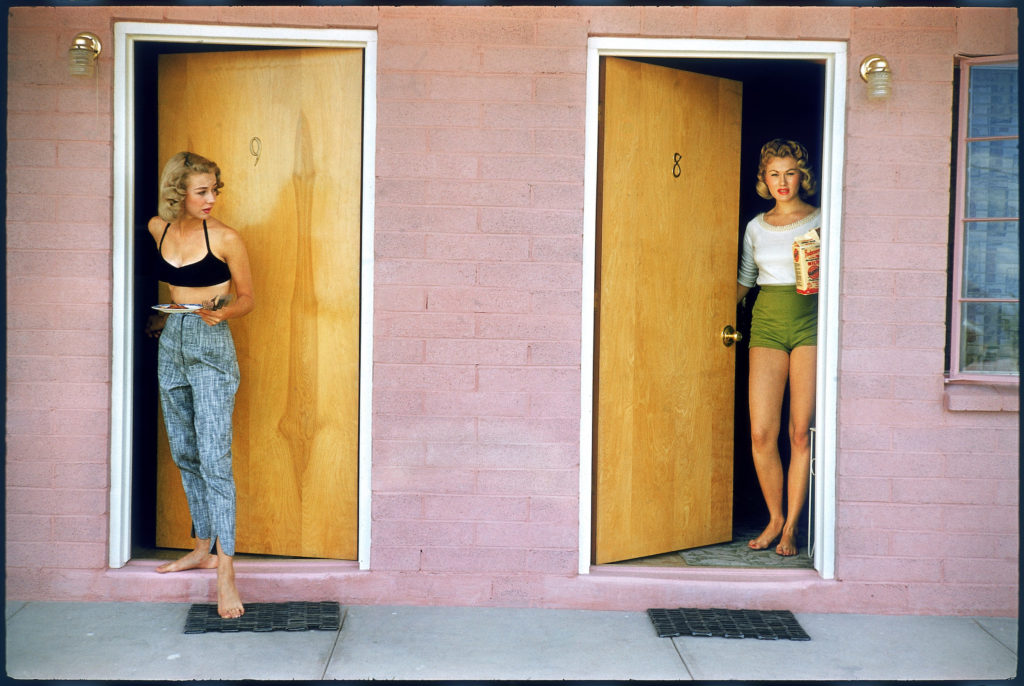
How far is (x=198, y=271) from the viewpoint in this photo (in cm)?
445

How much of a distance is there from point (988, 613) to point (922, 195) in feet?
6.44

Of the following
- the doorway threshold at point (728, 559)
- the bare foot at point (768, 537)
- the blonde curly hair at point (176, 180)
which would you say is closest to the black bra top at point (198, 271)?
the blonde curly hair at point (176, 180)

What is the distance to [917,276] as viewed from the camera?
4621 millimetres

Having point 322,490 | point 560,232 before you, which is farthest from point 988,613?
point 322,490

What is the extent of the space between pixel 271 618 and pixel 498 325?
5.42ft

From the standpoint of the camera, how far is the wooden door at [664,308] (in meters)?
4.89

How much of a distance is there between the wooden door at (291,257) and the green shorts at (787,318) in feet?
6.96

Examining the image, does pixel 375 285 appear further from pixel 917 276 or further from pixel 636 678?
pixel 917 276

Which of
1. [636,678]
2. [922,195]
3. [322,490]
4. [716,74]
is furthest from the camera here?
[716,74]

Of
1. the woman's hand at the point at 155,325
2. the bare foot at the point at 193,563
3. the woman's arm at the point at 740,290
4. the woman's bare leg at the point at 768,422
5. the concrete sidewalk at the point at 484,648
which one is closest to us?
the concrete sidewalk at the point at 484,648

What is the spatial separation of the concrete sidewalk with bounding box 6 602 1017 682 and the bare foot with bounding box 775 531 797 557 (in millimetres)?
524

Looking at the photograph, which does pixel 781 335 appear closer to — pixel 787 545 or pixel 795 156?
pixel 795 156

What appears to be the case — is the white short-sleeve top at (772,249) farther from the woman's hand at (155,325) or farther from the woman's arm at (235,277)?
the woman's hand at (155,325)

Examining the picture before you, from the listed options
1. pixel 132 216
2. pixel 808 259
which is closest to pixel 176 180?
pixel 132 216
